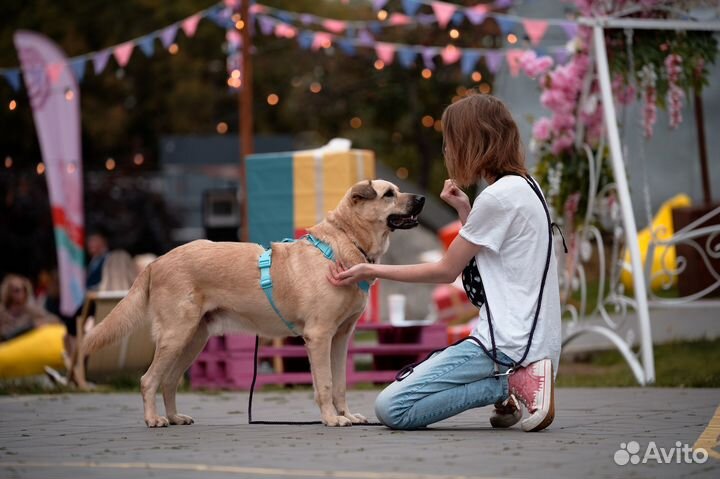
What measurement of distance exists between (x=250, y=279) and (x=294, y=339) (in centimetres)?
426

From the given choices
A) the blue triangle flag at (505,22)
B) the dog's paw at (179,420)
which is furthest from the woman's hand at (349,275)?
the blue triangle flag at (505,22)

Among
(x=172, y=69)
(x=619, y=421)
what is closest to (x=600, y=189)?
(x=619, y=421)

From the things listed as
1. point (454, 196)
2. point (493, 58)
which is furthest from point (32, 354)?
point (454, 196)

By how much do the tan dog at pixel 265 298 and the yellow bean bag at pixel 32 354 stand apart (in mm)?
7559

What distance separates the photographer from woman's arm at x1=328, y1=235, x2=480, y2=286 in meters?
5.70

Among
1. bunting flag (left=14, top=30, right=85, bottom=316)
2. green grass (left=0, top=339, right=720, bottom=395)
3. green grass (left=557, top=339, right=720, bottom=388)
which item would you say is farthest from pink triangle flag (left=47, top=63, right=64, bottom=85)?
green grass (left=557, top=339, right=720, bottom=388)

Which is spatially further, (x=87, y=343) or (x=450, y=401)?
(x=87, y=343)

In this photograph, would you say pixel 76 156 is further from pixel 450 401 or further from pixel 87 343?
pixel 450 401

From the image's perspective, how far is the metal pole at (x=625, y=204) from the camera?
8.65m

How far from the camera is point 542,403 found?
5562mm

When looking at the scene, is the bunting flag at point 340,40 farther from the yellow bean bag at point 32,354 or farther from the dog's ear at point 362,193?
the dog's ear at point 362,193

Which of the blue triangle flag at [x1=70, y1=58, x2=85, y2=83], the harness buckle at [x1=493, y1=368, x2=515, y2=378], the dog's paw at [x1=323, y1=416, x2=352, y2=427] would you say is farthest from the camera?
the blue triangle flag at [x1=70, y1=58, x2=85, y2=83]

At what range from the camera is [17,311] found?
15305 mm

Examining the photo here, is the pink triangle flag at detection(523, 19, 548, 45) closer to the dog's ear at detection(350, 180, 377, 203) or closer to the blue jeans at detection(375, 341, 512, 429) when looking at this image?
the dog's ear at detection(350, 180, 377, 203)
